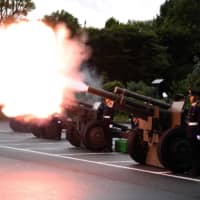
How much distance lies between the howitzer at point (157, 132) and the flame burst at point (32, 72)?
2.83m

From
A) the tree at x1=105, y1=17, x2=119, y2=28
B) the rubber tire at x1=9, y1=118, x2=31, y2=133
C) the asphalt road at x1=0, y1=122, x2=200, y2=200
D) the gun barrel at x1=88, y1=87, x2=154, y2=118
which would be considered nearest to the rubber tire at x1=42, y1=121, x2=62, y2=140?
the rubber tire at x1=9, y1=118, x2=31, y2=133

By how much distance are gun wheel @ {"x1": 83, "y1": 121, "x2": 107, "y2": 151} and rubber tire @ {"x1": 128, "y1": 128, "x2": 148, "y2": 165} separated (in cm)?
374

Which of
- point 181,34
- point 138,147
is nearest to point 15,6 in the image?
point 181,34

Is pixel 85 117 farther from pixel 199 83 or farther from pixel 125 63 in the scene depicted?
pixel 125 63

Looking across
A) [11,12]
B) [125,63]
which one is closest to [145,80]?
[125,63]

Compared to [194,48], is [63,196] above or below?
below

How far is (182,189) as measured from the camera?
11609 mm

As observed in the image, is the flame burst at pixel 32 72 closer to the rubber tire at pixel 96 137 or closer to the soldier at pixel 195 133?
the rubber tire at pixel 96 137

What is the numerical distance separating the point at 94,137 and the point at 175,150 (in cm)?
554

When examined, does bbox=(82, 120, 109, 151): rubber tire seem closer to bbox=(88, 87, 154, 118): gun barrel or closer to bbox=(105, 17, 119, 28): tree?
bbox=(88, 87, 154, 118): gun barrel

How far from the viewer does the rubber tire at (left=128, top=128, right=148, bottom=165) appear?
15648 millimetres

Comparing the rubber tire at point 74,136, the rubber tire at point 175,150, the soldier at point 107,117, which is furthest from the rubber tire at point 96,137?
the rubber tire at point 175,150

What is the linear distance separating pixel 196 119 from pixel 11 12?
34515 mm

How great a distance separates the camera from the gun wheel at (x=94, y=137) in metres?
19.5
